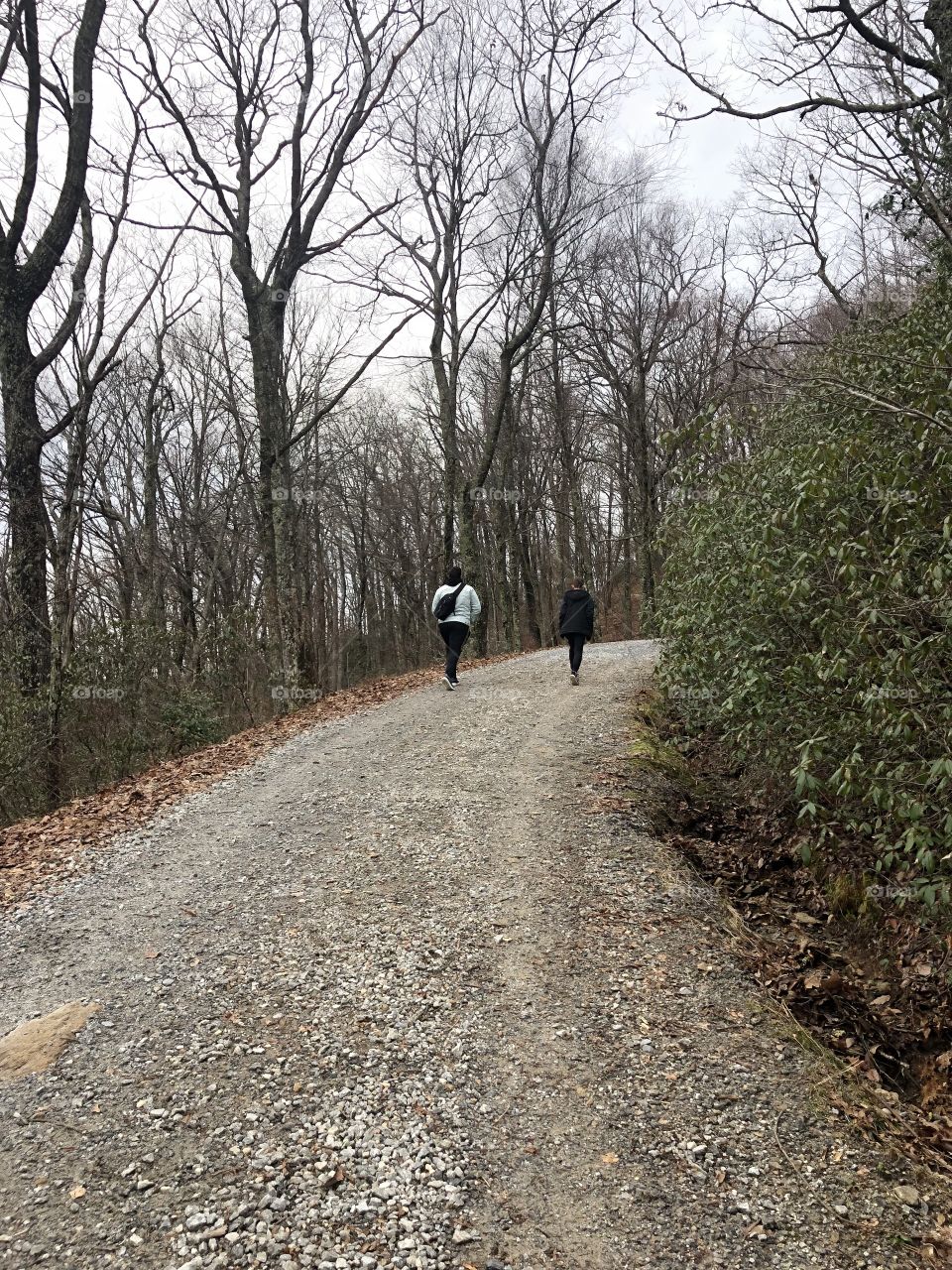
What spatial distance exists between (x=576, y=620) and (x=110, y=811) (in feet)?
22.9

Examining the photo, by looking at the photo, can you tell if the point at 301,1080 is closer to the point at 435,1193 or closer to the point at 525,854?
the point at 435,1193

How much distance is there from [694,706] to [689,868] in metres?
2.20

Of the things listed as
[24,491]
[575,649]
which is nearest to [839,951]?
[575,649]

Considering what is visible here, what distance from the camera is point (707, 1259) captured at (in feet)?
8.76

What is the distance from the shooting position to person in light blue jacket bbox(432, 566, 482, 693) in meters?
11.3

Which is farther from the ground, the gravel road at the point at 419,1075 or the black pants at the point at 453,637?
the black pants at the point at 453,637

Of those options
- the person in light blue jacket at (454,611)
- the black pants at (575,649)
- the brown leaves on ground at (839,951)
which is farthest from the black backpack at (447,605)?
the brown leaves on ground at (839,951)

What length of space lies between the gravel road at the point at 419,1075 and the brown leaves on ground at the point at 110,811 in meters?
0.41

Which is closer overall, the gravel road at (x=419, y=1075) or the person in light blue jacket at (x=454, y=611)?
the gravel road at (x=419, y=1075)

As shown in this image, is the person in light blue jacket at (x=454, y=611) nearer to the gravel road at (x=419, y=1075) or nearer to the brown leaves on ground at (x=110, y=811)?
the brown leaves on ground at (x=110, y=811)

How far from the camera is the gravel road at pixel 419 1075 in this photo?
275cm

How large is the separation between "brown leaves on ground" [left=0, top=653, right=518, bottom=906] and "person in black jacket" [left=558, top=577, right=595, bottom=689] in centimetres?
316

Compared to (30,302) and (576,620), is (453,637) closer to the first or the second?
(576,620)

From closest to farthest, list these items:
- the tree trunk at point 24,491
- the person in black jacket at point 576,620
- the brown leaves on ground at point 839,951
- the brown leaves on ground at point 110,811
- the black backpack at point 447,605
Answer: the brown leaves on ground at point 839,951
the brown leaves on ground at point 110,811
the tree trunk at point 24,491
the black backpack at point 447,605
the person in black jacket at point 576,620
